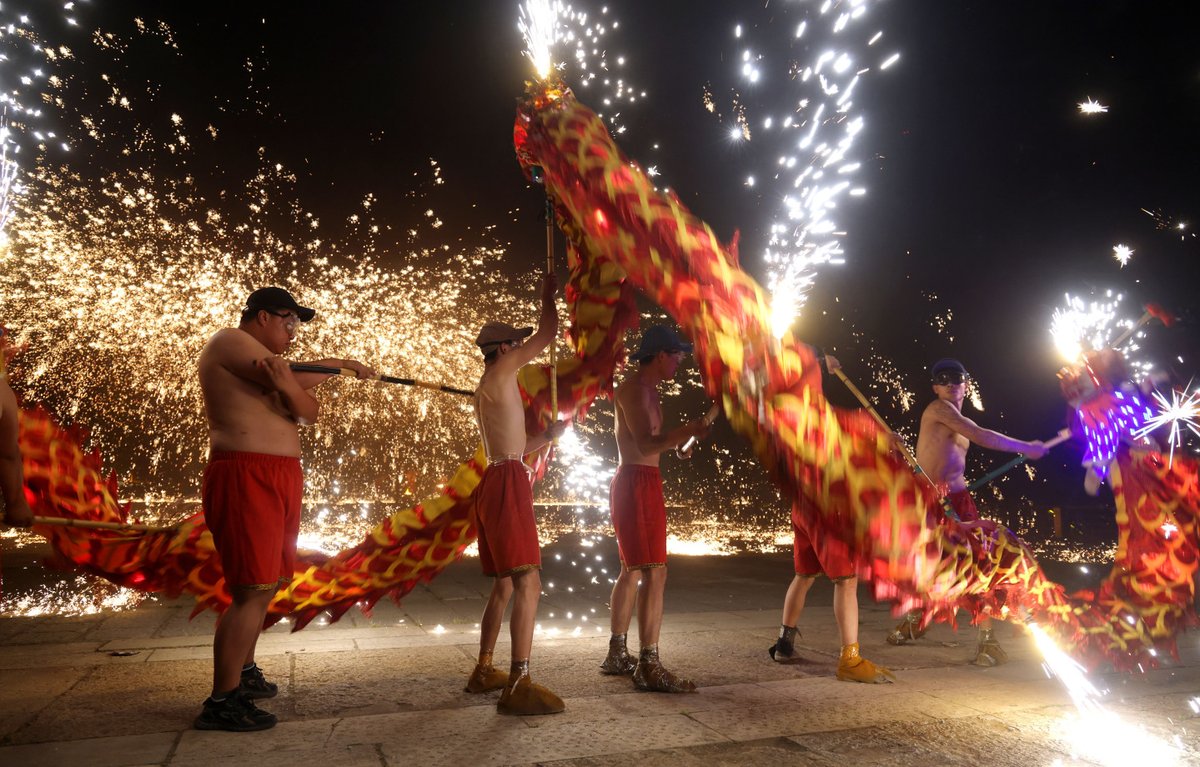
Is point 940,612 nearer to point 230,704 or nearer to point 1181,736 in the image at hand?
point 1181,736

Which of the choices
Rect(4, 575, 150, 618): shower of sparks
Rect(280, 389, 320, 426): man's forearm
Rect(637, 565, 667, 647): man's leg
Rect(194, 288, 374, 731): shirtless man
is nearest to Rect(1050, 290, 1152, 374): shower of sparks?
Rect(637, 565, 667, 647): man's leg

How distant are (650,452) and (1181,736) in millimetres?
2531

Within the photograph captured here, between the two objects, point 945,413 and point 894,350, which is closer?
point 945,413

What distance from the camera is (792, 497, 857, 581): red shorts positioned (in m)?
3.55

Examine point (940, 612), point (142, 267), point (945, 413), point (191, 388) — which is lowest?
point (940, 612)

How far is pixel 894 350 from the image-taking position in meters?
17.1

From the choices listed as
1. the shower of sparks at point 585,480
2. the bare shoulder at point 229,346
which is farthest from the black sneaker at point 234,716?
the shower of sparks at point 585,480

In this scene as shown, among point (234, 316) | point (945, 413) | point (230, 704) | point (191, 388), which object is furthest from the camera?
point (191, 388)

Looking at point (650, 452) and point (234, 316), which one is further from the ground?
point (234, 316)

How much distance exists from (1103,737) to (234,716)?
344 cm

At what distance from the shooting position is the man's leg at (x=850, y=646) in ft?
13.6

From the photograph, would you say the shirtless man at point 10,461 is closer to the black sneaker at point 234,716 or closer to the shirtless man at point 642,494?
the black sneaker at point 234,716

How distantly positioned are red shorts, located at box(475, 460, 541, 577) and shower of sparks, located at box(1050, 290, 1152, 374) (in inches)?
151

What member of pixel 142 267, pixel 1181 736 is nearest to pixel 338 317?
pixel 142 267
